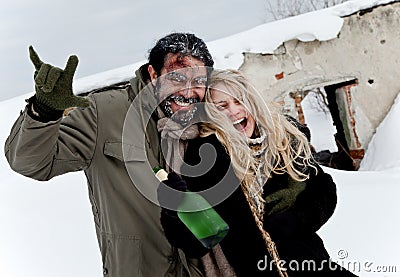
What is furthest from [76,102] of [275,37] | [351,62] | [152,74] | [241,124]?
[351,62]

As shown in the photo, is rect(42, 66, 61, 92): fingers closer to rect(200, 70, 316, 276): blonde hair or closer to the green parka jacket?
the green parka jacket

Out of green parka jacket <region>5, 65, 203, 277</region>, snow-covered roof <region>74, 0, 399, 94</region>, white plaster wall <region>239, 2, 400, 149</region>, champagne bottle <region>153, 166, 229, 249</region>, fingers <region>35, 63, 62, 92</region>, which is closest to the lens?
fingers <region>35, 63, 62, 92</region>

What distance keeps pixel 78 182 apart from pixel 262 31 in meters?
3.49

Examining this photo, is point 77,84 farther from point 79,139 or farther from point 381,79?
point 79,139

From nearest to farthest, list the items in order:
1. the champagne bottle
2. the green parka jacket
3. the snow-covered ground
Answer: the champagne bottle
the green parka jacket
the snow-covered ground

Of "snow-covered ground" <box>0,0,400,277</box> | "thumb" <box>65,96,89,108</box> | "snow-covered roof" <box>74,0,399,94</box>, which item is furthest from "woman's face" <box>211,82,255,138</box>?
"snow-covered roof" <box>74,0,399,94</box>

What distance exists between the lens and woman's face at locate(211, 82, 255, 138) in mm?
1930

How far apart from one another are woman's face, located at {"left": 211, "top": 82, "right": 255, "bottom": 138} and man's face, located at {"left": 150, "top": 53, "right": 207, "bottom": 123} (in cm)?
5

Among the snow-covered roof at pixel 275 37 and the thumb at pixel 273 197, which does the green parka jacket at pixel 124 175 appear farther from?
the snow-covered roof at pixel 275 37

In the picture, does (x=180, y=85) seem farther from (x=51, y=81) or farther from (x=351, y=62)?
(x=351, y=62)

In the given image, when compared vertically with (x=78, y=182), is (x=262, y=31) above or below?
above

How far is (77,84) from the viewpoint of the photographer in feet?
22.1

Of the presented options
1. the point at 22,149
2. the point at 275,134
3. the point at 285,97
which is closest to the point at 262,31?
the point at 285,97

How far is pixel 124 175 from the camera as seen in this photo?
1.85 metres
